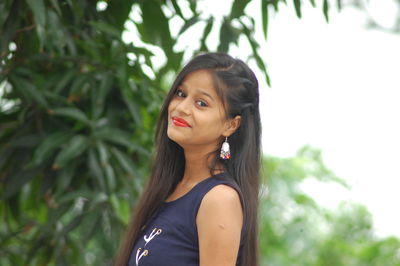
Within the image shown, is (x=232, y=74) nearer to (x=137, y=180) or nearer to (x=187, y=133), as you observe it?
(x=187, y=133)

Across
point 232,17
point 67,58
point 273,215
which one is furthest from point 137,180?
point 273,215

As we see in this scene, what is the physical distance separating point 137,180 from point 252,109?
966 millimetres

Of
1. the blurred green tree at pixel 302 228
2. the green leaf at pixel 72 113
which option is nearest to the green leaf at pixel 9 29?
the green leaf at pixel 72 113

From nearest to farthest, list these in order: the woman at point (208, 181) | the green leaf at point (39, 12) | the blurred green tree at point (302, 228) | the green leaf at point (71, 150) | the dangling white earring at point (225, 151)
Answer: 1. the woman at point (208, 181)
2. the dangling white earring at point (225, 151)
3. the green leaf at point (39, 12)
4. the green leaf at point (71, 150)
5. the blurred green tree at point (302, 228)

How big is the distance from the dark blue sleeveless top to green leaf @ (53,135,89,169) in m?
0.75

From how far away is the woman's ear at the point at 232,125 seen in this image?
1.71 m

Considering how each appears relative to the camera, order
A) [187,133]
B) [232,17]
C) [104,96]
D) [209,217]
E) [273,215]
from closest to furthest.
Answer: [209,217] → [187,133] → [232,17] → [104,96] → [273,215]

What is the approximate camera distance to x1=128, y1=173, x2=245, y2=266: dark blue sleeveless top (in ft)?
5.24

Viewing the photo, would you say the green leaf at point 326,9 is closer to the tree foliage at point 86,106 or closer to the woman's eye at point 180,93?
the tree foliage at point 86,106

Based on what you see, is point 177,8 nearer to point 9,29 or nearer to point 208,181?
point 9,29

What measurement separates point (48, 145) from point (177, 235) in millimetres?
959

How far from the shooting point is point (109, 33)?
7.86 feet

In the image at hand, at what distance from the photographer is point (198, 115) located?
1.66 metres

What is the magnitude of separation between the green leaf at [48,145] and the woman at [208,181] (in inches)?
27.4
